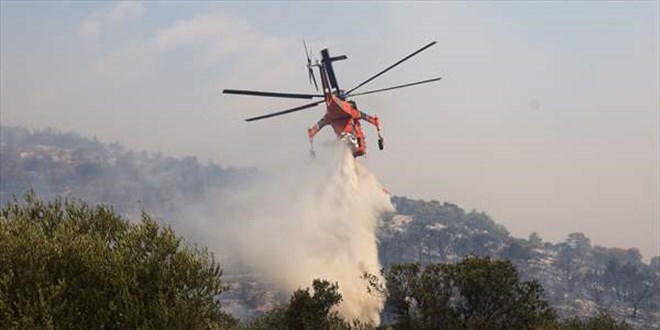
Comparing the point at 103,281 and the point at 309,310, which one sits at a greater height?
the point at 103,281

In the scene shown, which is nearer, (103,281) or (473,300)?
(103,281)

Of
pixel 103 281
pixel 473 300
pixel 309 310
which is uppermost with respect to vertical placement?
pixel 103 281

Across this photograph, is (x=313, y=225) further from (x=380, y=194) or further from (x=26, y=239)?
(x=26, y=239)

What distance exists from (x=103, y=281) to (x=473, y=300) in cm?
3678

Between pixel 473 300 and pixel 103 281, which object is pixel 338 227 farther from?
pixel 103 281

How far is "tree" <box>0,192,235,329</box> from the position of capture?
2575 cm

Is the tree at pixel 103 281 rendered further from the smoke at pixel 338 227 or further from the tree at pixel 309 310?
the smoke at pixel 338 227

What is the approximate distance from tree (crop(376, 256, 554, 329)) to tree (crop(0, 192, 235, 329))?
94.2ft

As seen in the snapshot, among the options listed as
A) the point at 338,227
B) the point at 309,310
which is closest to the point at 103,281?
the point at 309,310

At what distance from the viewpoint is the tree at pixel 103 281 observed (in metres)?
25.8

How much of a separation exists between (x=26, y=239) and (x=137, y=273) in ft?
16.1

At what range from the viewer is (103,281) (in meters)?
27.6

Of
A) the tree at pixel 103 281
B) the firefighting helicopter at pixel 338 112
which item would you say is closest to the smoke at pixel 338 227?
the firefighting helicopter at pixel 338 112

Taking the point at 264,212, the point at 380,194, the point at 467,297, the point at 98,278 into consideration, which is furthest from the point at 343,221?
the point at 264,212
